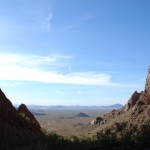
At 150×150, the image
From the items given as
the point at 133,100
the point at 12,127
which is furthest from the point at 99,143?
the point at 133,100

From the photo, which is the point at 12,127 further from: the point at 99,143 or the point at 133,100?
the point at 133,100

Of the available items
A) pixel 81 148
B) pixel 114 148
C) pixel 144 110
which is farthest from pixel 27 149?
pixel 144 110

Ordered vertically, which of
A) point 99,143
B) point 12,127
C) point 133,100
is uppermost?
point 133,100

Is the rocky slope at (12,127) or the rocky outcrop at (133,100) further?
the rocky outcrop at (133,100)

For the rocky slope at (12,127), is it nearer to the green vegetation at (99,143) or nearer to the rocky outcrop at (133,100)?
the green vegetation at (99,143)

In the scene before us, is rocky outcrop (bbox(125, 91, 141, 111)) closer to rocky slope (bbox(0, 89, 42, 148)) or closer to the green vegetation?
rocky slope (bbox(0, 89, 42, 148))

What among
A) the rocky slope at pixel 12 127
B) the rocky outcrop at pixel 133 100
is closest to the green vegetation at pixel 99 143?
the rocky slope at pixel 12 127

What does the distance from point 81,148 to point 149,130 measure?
12.1 feet

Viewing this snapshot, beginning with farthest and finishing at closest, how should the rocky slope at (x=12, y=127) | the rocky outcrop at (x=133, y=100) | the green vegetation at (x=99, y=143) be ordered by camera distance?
the rocky outcrop at (x=133, y=100) → the rocky slope at (x=12, y=127) → the green vegetation at (x=99, y=143)

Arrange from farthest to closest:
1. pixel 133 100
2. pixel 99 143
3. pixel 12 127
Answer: pixel 133 100
pixel 12 127
pixel 99 143

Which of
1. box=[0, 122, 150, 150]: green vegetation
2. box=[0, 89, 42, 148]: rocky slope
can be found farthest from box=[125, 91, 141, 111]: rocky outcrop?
box=[0, 122, 150, 150]: green vegetation

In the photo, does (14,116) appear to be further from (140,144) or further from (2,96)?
(140,144)

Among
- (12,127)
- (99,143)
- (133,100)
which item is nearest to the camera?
(99,143)

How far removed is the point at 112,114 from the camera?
77.4 m
